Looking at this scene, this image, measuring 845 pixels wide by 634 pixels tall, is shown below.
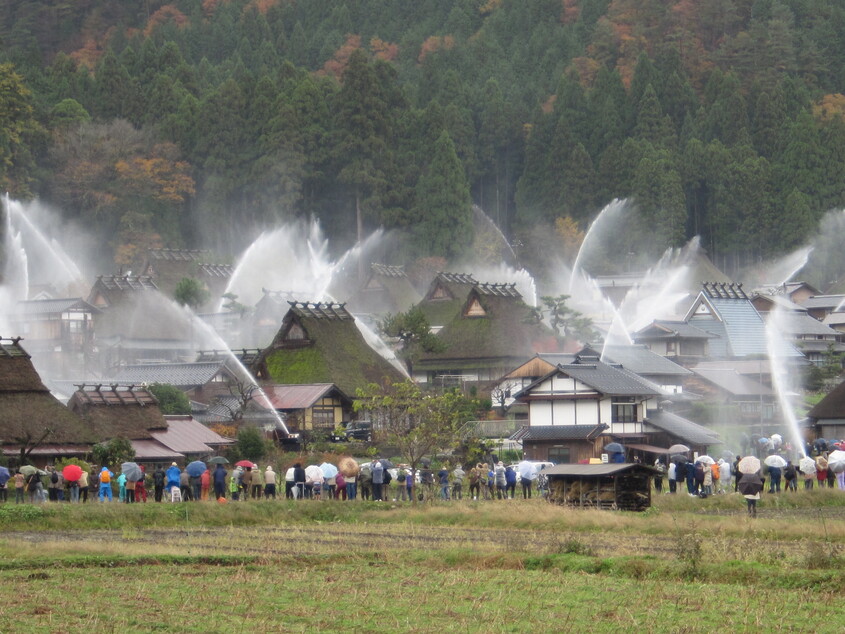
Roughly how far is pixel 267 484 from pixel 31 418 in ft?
23.9

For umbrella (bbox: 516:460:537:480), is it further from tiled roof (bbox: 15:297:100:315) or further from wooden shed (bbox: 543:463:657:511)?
tiled roof (bbox: 15:297:100:315)

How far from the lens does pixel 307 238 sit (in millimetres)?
96625

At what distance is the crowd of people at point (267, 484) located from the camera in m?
34.2

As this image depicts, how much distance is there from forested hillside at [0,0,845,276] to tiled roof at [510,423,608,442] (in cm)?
4425

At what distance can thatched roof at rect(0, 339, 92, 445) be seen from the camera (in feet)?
128

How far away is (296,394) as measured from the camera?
55.0 metres

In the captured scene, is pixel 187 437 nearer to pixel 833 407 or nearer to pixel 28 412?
pixel 28 412

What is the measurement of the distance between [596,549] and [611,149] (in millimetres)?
79940

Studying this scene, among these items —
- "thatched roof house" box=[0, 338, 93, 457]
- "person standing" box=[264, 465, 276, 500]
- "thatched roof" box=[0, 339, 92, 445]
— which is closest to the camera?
"person standing" box=[264, 465, 276, 500]

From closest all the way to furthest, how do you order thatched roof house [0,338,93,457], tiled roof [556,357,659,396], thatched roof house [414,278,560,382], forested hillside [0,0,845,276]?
thatched roof house [0,338,93,457] < tiled roof [556,357,659,396] < thatched roof house [414,278,560,382] < forested hillside [0,0,845,276]

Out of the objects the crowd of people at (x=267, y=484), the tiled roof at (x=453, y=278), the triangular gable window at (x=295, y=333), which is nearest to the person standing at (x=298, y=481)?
the crowd of people at (x=267, y=484)

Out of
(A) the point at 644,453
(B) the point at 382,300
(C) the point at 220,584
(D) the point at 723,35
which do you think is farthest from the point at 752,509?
(D) the point at 723,35

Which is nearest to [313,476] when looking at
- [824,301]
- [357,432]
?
[357,432]

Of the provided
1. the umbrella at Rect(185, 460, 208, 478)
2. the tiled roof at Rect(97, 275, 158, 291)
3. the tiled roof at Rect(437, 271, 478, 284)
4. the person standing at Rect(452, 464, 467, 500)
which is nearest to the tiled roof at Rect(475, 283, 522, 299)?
the tiled roof at Rect(437, 271, 478, 284)
